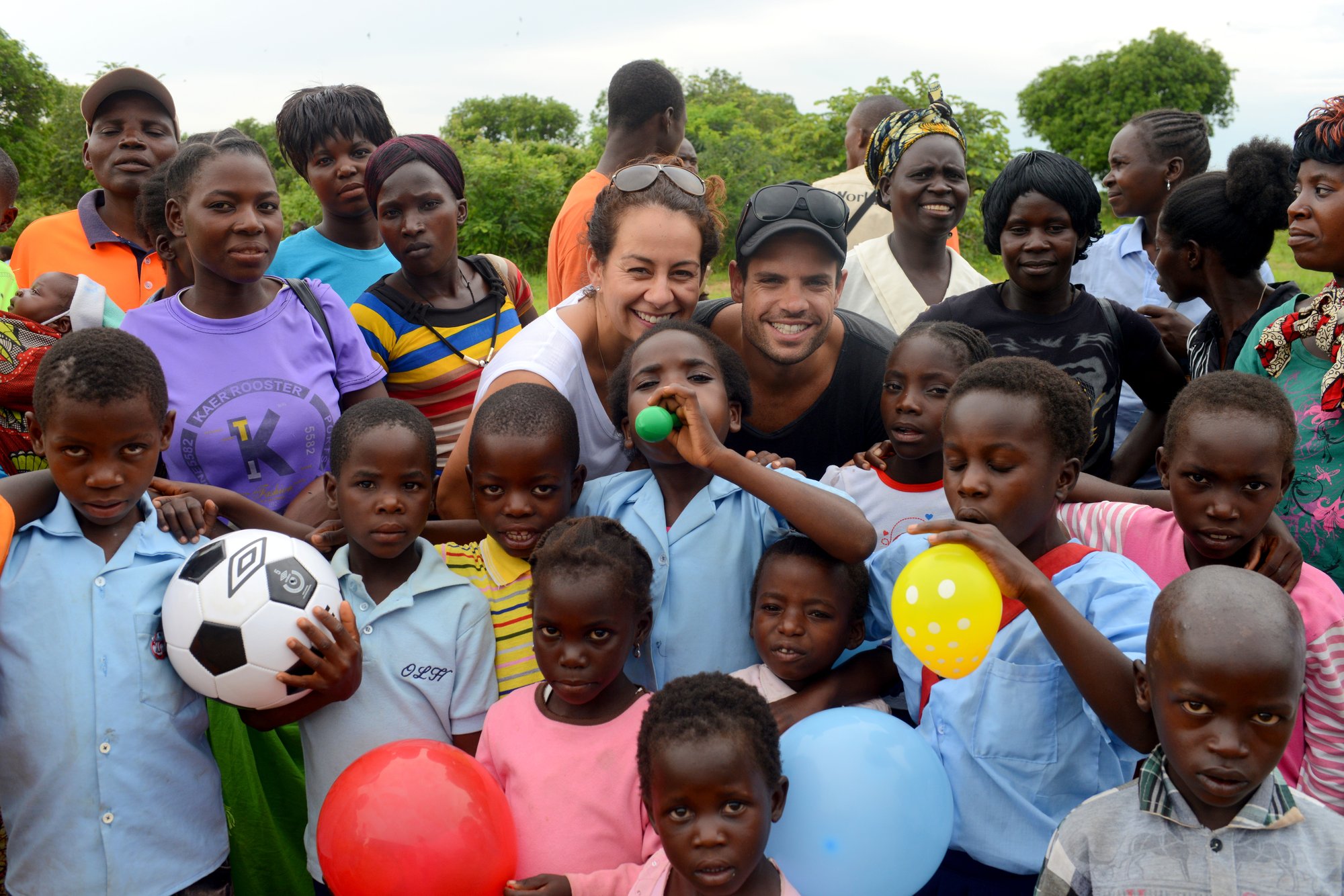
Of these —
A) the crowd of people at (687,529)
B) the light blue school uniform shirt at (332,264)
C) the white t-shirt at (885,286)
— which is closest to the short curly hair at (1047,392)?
the crowd of people at (687,529)

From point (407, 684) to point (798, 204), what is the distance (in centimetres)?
210

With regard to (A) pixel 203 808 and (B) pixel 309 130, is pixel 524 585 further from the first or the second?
(B) pixel 309 130

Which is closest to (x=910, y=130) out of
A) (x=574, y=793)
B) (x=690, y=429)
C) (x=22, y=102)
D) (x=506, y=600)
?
(x=690, y=429)

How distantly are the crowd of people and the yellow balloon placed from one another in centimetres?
5

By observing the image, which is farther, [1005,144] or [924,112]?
[1005,144]

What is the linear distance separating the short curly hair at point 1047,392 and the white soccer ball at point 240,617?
71.6 inches

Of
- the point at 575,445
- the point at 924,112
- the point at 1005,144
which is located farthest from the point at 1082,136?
the point at 575,445

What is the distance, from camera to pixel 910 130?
4895 mm

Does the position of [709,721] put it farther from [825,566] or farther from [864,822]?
[825,566]

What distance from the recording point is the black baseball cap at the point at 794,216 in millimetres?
3574

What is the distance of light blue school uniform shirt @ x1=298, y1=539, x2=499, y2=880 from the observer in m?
2.88

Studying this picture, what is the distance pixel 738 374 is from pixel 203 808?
2050 mm

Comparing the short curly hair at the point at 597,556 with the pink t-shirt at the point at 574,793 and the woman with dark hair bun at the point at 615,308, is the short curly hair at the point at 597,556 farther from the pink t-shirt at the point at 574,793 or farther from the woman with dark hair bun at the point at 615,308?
the woman with dark hair bun at the point at 615,308

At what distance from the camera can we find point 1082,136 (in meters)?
42.7
